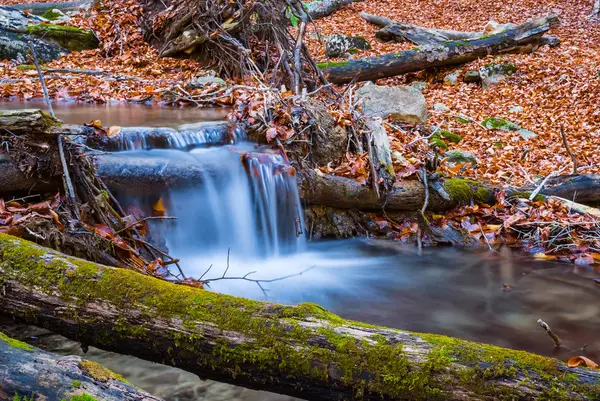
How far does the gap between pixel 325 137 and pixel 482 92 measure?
6.51 m

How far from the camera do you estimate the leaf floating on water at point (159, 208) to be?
5.22m

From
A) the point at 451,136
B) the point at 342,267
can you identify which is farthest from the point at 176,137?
the point at 451,136

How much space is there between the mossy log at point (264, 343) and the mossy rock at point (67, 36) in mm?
9094

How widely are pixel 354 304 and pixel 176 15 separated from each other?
7.72m

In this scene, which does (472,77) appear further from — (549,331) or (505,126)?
(549,331)

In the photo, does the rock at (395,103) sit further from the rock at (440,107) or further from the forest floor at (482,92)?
the rock at (440,107)

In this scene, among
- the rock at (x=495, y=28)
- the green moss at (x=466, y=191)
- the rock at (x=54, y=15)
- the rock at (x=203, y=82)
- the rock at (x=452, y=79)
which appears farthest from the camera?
the rock at (x=495, y=28)

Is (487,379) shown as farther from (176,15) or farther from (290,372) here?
(176,15)

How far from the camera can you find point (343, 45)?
44.8 feet

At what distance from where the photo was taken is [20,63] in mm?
9906

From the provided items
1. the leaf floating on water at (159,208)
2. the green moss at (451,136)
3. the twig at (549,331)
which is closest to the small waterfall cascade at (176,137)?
the leaf floating on water at (159,208)

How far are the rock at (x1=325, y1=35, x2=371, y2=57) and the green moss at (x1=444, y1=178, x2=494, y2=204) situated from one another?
7.32 m

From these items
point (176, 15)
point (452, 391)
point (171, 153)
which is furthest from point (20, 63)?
point (452, 391)

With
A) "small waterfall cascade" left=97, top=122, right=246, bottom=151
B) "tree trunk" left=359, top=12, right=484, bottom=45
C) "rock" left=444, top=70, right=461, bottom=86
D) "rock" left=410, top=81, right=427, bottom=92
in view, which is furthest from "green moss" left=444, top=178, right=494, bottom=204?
"tree trunk" left=359, top=12, right=484, bottom=45
